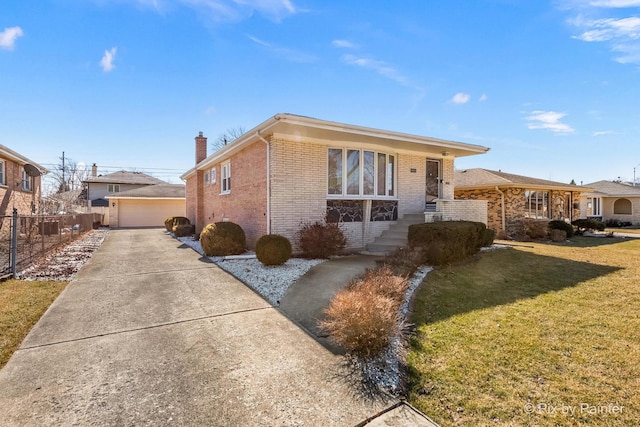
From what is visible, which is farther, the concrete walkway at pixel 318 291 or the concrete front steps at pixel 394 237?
the concrete front steps at pixel 394 237

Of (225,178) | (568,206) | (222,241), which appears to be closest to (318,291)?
(222,241)

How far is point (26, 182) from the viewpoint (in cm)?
1827

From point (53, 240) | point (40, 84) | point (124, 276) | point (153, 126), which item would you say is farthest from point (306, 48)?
point (153, 126)

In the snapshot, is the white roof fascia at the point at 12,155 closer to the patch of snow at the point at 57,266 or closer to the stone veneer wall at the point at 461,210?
the patch of snow at the point at 57,266

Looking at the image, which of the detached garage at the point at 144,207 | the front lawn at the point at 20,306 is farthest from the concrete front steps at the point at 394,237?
the detached garage at the point at 144,207

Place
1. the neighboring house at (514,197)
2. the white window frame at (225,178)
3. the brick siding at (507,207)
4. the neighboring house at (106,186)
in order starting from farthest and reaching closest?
the neighboring house at (106,186) < the neighboring house at (514,197) < the brick siding at (507,207) < the white window frame at (225,178)

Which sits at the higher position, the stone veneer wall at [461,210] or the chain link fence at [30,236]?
the stone veneer wall at [461,210]

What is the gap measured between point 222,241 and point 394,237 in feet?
18.5

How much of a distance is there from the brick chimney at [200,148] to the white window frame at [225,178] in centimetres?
531

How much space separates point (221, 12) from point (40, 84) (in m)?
9.18

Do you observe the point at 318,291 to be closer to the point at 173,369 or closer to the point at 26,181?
the point at 173,369

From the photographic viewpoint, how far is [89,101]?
16422mm

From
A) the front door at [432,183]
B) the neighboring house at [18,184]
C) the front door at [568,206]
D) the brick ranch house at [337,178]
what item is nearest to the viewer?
the brick ranch house at [337,178]

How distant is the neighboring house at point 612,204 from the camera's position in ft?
92.6
